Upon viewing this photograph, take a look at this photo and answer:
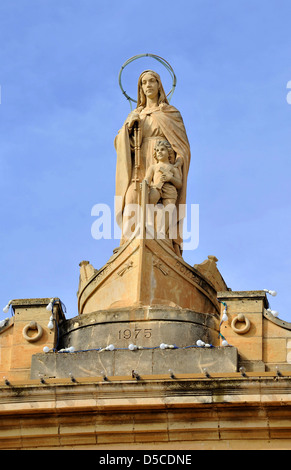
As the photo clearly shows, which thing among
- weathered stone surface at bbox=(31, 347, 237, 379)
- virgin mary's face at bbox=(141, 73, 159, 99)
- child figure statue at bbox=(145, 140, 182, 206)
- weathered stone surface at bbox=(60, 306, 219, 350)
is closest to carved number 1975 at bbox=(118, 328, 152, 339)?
weathered stone surface at bbox=(60, 306, 219, 350)

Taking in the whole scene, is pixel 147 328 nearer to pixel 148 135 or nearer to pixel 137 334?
pixel 137 334

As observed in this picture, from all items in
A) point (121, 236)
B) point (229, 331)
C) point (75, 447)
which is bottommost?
point (75, 447)

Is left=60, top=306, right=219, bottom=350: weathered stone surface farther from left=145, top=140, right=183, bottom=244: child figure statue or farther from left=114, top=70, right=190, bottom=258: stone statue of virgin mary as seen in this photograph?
left=114, top=70, right=190, bottom=258: stone statue of virgin mary

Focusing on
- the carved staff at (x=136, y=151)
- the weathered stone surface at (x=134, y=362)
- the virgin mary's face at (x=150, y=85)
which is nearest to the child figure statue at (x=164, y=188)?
the carved staff at (x=136, y=151)

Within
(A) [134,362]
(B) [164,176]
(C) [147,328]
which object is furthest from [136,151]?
(A) [134,362]

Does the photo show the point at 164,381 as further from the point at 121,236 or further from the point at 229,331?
the point at 121,236

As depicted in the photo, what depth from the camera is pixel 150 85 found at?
38.4 m

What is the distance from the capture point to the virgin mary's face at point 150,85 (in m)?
38.4

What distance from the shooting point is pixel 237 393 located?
30828 millimetres

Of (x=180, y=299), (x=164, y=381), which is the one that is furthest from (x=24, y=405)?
(x=180, y=299)

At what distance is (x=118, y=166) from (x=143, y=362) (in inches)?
264

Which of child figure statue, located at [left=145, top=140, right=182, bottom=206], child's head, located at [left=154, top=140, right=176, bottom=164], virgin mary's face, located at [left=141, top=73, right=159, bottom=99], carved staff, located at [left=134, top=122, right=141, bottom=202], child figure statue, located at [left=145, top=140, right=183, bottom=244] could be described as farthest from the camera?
virgin mary's face, located at [left=141, top=73, right=159, bottom=99]

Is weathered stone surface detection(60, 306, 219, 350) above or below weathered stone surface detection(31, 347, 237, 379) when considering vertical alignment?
above

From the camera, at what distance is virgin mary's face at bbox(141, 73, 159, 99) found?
38375 mm
